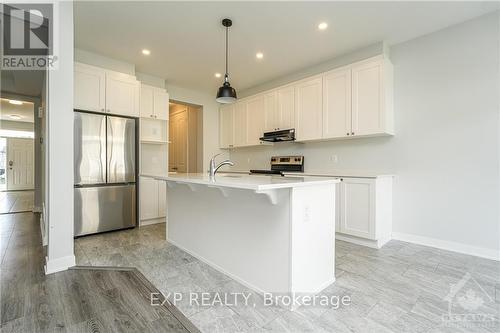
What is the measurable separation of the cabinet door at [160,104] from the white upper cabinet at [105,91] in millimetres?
444

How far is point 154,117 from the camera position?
429cm

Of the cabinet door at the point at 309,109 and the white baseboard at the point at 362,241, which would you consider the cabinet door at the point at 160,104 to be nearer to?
the cabinet door at the point at 309,109

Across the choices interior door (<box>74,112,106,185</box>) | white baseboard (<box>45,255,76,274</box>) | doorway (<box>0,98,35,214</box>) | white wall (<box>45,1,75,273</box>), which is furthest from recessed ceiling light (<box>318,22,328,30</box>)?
doorway (<box>0,98,35,214</box>)

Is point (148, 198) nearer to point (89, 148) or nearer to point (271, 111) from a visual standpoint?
point (89, 148)

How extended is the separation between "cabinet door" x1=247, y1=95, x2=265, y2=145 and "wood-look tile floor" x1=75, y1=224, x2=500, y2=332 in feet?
8.68

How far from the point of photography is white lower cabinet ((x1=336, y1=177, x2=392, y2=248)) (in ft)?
9.55

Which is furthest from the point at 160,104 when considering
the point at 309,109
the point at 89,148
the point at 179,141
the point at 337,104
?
the point at 337,104

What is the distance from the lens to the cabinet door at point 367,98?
→ 3141 millimetres

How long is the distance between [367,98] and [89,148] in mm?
4061

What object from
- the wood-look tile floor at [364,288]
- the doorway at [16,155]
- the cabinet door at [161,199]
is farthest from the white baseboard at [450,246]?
the doorway at [16,155]

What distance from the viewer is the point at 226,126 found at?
18.1 ft

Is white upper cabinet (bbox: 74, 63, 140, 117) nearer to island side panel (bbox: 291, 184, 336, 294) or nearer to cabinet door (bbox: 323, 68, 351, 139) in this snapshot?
cabinet door (bbox: 323, 68, 351, 139)

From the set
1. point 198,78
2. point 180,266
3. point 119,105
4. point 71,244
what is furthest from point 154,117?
point 180,266

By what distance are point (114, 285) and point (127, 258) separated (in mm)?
608
